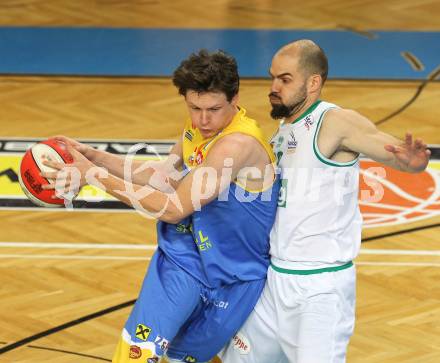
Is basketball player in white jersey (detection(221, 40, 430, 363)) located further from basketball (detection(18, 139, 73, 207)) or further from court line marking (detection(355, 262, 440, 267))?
court line marking (detection(355, 262, 440, 267))

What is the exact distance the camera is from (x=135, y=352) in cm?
517

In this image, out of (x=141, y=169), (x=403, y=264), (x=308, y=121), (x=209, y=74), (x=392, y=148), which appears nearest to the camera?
(x=392, y=148)

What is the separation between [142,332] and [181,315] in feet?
0.61

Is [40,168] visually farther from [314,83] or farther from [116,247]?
[116,247]

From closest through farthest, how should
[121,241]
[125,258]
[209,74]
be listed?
[209,74] → [125,258] → [121,241]

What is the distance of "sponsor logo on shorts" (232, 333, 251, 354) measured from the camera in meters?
5.32

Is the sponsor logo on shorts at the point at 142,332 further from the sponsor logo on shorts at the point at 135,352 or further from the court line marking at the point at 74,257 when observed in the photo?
the court line marking at the point at 74,257

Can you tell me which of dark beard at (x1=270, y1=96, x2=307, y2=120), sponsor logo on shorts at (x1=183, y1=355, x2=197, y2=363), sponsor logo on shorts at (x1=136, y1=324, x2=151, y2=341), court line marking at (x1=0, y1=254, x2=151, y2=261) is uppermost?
dark beard at (x1=270, y1=96, x2=307, y2=120)

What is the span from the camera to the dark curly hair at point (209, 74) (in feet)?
16.5

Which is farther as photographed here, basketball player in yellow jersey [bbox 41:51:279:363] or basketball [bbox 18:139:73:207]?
basketball [bbox 18:139:73:207]

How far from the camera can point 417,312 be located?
22.7ft

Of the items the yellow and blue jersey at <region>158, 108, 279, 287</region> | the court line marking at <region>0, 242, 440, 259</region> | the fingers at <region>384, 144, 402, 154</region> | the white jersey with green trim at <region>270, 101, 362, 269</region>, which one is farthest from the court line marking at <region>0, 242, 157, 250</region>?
the fingers at <region>384, 144, 402, 154</region>

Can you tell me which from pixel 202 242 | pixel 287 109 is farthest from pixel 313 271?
pixel 287 109

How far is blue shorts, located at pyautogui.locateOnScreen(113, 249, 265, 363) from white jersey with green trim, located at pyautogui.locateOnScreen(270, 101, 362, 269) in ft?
0.93
